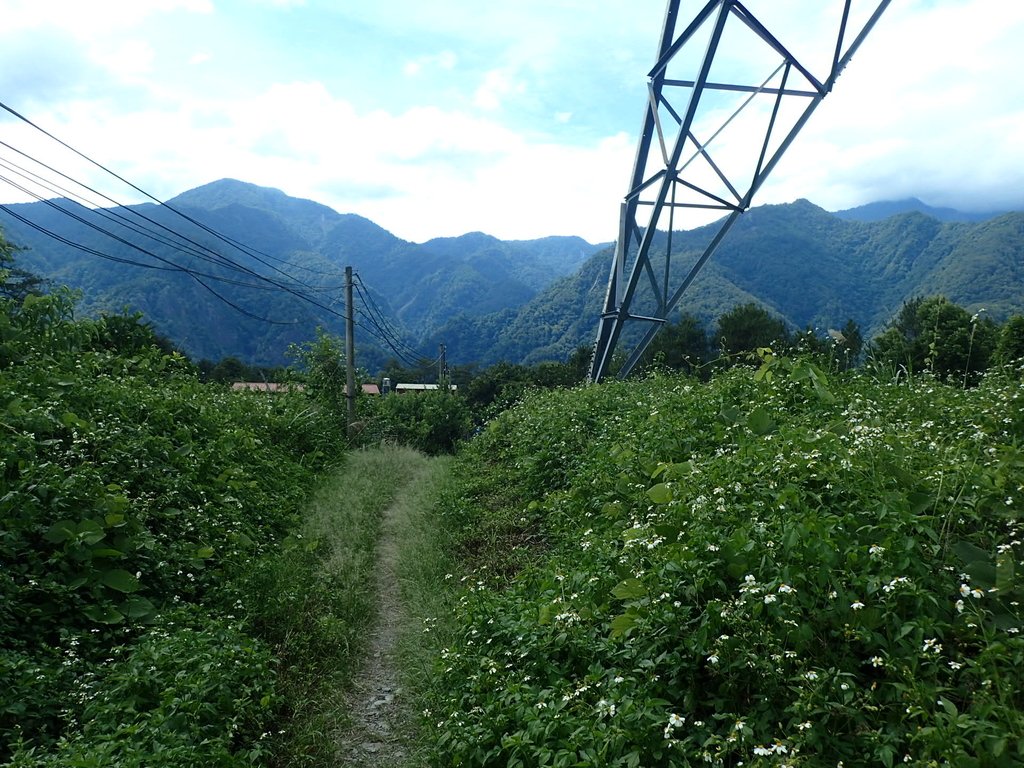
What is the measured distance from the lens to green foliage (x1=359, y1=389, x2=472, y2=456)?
837 inches

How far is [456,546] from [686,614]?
4.10 metres

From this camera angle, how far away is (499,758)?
3168 millimetres

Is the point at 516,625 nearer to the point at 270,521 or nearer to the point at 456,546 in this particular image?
the point at 456,546

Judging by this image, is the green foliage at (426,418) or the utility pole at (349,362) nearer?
the utility pole at (349,362)

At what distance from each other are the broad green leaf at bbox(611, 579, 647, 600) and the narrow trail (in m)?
1.58

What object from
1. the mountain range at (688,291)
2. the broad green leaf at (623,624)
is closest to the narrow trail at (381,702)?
the broad green leaf at (623,624)

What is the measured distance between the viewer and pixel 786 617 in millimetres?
2877

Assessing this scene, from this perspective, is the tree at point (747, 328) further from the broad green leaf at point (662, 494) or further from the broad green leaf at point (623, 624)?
the broad green leaf at point (623, 624)

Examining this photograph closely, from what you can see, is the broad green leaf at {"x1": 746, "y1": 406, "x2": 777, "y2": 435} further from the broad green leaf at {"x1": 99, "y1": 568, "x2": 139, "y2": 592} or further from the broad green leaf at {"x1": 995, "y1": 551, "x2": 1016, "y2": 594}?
the broad green leaf at {"x1": 99, "y1": 568, "x2": 139, "y2": 592}

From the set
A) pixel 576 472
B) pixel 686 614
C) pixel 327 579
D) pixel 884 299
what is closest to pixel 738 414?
pixel 576 472

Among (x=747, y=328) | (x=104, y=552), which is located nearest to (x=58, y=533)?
→ (x=104, y=552)

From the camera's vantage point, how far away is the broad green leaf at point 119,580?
4496 mm

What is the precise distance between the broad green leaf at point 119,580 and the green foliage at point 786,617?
2.33 metres

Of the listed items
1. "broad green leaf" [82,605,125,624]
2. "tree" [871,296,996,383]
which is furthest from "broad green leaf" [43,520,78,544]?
"tree" [871,296,996,383]
